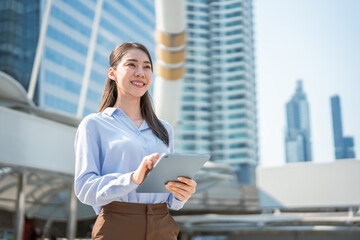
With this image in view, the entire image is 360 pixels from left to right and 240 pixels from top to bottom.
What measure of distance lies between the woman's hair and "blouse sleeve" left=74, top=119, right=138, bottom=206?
0.23 m

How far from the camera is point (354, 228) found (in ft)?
54.2

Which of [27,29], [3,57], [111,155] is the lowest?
[111,155]

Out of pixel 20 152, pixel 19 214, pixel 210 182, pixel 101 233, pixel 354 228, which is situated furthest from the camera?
pixel 210 182

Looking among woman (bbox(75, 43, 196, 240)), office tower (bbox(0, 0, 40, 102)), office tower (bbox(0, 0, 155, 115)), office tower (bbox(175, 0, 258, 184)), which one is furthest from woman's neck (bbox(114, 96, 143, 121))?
office tower (bbox(175, 0, 258, 184))

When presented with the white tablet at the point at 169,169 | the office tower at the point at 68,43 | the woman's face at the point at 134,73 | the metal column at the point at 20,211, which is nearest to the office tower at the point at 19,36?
the office tower at the point at 68,43

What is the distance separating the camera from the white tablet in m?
1.42

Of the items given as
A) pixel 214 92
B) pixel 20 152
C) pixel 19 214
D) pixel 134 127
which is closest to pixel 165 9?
pixel 20 152

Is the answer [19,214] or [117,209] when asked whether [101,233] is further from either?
[19,214]

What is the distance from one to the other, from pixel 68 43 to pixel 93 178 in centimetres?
5971

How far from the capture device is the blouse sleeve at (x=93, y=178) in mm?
1521

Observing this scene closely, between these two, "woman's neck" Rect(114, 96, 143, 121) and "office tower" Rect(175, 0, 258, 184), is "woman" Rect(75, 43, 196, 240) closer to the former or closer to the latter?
"woman's neck" Rect(114, 96, 143, 121)

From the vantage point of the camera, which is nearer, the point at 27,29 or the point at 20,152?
the point at 20,152

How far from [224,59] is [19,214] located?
94046 millimetres

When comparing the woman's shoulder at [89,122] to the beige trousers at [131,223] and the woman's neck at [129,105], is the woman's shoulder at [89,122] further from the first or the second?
the beige trousers at [131,223]
